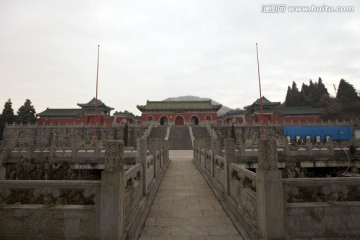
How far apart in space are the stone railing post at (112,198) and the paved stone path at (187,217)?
0.95m

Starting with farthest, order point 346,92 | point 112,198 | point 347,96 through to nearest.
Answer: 1. point 346,92
2. point 347,96
3. point 112,198

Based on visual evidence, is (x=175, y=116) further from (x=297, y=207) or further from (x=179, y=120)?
(x=297, y=207)

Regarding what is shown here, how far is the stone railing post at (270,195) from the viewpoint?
3.01 meters

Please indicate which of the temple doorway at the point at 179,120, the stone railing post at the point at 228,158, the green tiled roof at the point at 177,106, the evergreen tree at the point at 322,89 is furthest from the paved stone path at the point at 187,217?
the evergreen tree at the point at 322,89

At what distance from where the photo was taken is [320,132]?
34.4m

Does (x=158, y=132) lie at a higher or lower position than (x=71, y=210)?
higher

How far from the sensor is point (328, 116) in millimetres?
52688

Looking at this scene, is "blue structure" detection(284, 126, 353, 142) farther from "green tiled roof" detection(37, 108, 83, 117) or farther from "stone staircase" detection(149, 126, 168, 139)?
"green tiled roof" detection(37, 108, 83, 117)

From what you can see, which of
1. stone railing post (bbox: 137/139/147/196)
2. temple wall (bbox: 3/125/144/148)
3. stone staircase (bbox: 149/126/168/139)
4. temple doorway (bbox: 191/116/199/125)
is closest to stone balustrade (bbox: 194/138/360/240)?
stone railing post (bbox: 137/139/147/196)

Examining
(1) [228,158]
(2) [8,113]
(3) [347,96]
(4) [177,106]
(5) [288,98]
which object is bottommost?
(1) [228,158]

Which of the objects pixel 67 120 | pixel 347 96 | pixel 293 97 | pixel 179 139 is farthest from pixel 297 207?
pixel 293 97

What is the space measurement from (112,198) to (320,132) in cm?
3932

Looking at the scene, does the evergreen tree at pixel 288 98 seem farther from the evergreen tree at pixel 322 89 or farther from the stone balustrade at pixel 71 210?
the stone balustrade at pixel 71 210

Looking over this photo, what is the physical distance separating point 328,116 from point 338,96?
838 cm
